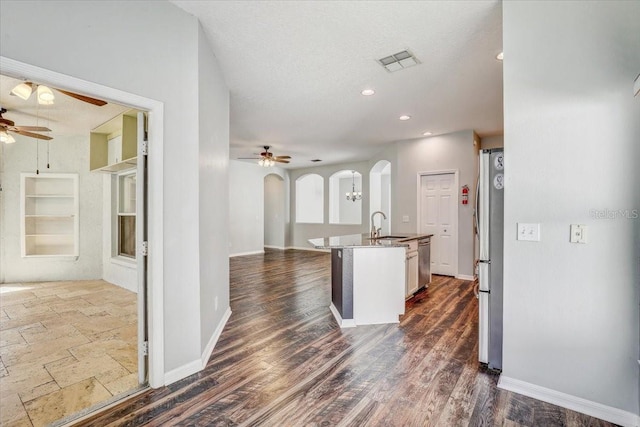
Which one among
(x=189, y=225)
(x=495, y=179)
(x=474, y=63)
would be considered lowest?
(x=189, y=225)

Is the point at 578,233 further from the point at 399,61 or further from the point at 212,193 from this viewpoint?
the point at 212,193

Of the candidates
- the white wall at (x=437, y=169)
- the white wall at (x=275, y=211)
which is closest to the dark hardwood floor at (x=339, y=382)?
the white wall at (x=437, y=169)

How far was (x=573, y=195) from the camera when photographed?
193 centimetres

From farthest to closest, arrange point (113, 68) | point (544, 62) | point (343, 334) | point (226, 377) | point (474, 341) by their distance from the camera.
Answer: point (343, 334)
point (474, 341)
point (226, 377)
point (544, 62)
point (113, 68)

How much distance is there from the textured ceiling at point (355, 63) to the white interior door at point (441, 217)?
1060 millimetres

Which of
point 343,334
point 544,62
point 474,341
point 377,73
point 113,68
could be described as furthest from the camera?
point 377,73

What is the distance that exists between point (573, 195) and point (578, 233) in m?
0.25

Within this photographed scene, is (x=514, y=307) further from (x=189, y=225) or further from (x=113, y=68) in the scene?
(x=113, y=68)

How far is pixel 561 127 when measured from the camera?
1956 millimetres

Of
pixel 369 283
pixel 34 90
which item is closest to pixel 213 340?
pixel 369 283

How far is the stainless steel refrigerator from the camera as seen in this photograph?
240 cm

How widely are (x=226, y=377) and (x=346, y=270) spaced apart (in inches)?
64.4

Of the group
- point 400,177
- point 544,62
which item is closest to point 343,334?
point 544,62

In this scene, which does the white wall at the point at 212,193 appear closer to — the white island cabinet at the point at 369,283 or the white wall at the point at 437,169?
the white island cabinet at the point at 369,283
